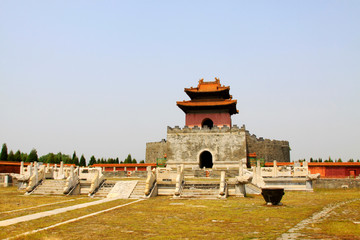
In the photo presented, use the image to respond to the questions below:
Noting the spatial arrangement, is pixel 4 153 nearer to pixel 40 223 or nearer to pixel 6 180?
pixel 6 180

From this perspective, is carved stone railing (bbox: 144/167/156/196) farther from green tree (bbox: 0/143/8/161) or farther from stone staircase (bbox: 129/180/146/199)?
green tree (bbox: 0/143/8/161)

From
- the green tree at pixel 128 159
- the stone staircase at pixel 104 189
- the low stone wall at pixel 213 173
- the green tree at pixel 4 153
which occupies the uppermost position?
the green tree at pixel 4 153

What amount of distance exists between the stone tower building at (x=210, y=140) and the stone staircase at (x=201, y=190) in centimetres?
1451

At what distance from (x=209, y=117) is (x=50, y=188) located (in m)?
21.3

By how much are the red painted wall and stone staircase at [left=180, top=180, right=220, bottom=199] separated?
19.7 metres

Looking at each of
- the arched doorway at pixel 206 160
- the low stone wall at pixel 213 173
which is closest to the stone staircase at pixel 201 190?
the low stone wall at pixel 213 173

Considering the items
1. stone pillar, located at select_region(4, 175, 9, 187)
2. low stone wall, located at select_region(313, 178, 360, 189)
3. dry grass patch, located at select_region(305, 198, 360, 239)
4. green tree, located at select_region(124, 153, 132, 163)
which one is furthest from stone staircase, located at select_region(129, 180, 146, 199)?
green tree, located at select_region(124, 153, 132, 163)

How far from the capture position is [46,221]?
8.24m

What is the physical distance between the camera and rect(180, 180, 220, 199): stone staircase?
1424 cm

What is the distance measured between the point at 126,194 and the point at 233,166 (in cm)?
1649

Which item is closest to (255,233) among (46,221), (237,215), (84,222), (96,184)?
(237,215)

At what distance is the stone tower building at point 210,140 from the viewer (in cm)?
3044

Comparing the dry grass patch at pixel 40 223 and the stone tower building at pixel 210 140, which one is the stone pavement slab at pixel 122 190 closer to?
the dry grass patch at pixel 40 223

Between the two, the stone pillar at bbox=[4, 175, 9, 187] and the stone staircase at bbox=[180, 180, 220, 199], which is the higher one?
the stone staircase at bbox=[180, 180, 220, 199]
